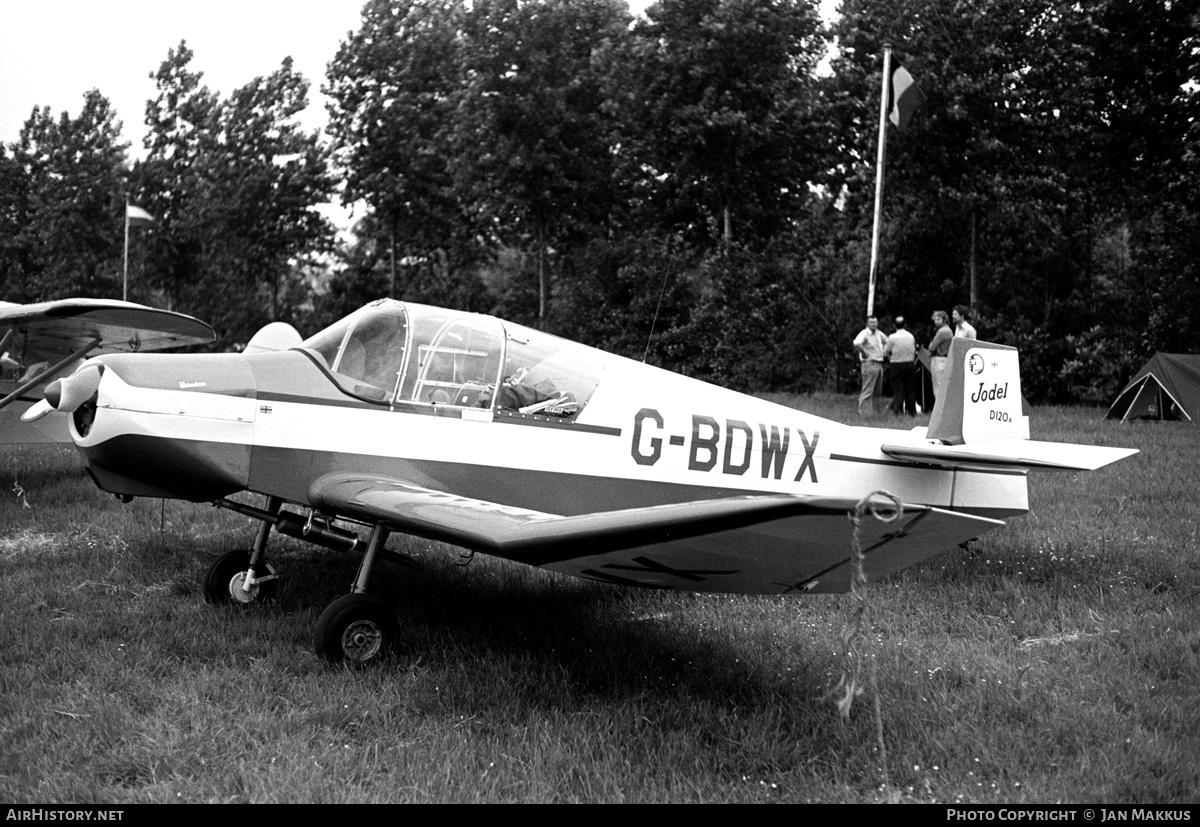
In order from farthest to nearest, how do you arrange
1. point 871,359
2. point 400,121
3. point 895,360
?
point 400,121 → point 895,360 → point 871,359

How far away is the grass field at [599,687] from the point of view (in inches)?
135

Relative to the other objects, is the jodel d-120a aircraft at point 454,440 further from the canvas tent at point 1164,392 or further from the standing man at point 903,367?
the canvas tent at point 1164,392

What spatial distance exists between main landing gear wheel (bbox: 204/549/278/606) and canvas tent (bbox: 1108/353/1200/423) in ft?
45.6

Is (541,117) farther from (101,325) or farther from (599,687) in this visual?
(599,687)

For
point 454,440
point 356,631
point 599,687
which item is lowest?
point 599,687

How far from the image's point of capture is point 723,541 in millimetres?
3277

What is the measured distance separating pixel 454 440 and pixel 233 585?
5.78 ft

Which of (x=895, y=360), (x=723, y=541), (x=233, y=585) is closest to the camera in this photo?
(x=723, y=541)

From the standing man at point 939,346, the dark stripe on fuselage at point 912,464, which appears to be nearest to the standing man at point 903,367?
the standing man at point 939,346

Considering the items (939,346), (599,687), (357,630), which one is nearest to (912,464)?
(599,687)

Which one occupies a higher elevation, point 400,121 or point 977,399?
point 400,121

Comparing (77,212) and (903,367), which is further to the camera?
(77,212)

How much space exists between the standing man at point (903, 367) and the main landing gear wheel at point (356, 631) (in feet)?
42.1

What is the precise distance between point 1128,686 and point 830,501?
2424mm
